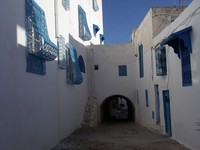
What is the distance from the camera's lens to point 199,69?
830 centimetres

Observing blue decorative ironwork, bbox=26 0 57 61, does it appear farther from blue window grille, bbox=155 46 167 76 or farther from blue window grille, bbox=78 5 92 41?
blue window grille, bbox=78 5 92 41

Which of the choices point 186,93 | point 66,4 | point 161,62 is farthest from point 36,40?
point 161,62

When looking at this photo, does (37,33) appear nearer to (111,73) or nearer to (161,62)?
(161,62)

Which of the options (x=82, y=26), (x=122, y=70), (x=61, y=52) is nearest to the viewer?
(x=61, y=52)

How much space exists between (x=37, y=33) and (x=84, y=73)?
9.50 meters

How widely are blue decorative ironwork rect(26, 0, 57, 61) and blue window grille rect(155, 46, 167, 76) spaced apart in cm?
478

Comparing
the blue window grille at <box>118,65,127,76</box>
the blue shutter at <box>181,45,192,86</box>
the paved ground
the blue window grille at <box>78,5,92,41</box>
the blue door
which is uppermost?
the blue window grille at <box>78,5,92,41</box>

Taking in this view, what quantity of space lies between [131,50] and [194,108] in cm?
1107

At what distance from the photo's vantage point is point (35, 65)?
29.0 feet

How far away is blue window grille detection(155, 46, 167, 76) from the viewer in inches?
488

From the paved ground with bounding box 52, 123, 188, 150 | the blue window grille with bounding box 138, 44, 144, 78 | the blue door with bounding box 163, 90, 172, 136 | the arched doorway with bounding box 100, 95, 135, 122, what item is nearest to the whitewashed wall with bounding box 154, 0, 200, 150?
the paved ground with bounding box 52, 123, 188, 150

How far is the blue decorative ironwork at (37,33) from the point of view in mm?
8312

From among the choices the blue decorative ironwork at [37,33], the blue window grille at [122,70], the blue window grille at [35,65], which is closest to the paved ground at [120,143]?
the blue window grille at [35,65]

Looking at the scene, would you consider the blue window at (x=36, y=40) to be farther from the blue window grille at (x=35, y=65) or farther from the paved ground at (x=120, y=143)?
the paved ground at (x=120, y=143)
